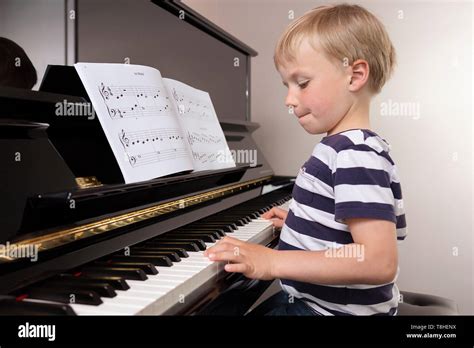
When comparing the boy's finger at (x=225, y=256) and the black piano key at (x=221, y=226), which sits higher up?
the black piano key at (x=221, y=226)

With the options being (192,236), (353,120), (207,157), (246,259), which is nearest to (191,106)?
(207,157)

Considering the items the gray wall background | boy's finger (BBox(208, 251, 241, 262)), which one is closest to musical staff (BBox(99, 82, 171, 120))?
boy's finger (BBox(208, 251, 241, 262))

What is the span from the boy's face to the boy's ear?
0.04 feet

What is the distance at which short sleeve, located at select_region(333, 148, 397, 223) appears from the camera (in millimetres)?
965

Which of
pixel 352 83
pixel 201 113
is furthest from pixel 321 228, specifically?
pixel 201 113

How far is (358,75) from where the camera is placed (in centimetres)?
113

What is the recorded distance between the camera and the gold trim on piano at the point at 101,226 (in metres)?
0.82

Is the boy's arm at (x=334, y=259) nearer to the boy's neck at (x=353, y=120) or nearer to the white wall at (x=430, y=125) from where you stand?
the boy's neck at (x=353, y=120)

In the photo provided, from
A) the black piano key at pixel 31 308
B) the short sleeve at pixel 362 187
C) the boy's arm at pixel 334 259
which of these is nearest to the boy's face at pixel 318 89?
the short sleeve at pixel 362 187

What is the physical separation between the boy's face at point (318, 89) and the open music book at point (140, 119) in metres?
0.40

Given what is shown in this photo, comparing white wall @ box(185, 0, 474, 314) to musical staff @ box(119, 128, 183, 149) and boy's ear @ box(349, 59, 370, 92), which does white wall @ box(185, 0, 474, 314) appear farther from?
boy's ear @ box(349, 59, 370, 92)

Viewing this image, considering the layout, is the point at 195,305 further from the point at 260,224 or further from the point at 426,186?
the point at 426,186

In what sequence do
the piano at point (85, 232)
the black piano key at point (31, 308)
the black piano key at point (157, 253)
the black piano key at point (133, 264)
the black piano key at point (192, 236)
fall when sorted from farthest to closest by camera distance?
1. the black piano key at point (192, 236)
2. the black piano key at point (157, 253)
3. the black piano key at point (133, 264)
4. the piano at point (85, 232)
5. the black piano key at point (31, 308)

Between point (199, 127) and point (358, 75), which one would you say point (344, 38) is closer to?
point (358, 75)
